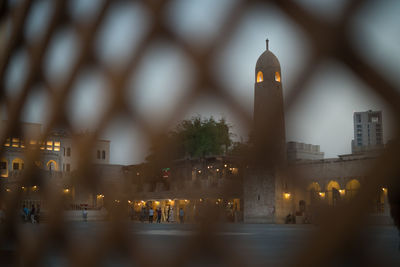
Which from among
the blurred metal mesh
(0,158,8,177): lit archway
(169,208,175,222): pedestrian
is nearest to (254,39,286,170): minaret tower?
the blurred metal mesh

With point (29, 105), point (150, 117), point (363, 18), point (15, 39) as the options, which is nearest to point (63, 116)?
point (29, 105)

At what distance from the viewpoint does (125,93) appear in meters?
0.90

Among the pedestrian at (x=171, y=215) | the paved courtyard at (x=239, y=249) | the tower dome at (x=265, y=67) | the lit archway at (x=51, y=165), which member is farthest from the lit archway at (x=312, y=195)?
the pedestrian at (x=171, y=215)

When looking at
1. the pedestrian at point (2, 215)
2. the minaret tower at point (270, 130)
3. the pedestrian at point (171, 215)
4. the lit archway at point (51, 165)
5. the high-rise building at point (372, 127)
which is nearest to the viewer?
the high-rise building at point (372, 127)

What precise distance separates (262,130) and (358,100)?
0.14 m

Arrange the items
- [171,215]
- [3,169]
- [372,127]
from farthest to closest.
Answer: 1. [171,215]
2. [3,169]
3. [372,127]

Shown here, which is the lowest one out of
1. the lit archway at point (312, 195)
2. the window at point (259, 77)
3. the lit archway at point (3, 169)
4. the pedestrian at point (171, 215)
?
the pedestrian at point (171, 215)

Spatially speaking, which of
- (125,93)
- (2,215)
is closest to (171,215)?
(2,215)

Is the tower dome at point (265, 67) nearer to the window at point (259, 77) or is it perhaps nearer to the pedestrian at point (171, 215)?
the window at point (259, 77)

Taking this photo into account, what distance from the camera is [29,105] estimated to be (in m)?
1.33

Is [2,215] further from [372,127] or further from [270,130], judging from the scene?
[372,127]

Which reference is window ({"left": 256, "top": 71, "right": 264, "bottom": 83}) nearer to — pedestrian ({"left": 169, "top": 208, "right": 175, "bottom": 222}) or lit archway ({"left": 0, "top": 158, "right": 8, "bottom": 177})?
lit archway ({"left": 0, "top": 158, "right": 8, "bottom": 177})

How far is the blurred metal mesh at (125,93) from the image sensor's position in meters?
0.54

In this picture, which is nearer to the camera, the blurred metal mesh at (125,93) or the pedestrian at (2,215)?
the blurred metal mesh at (125,93)
